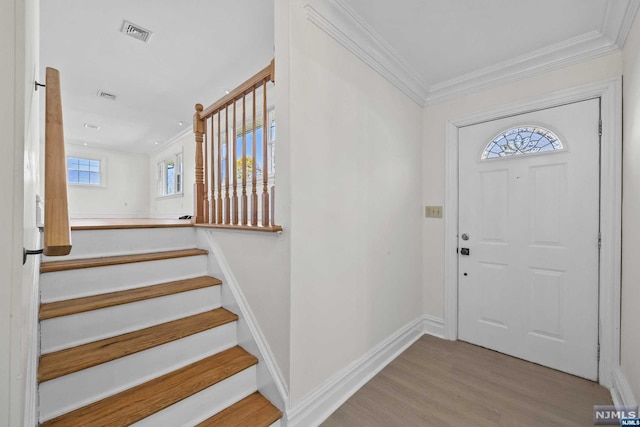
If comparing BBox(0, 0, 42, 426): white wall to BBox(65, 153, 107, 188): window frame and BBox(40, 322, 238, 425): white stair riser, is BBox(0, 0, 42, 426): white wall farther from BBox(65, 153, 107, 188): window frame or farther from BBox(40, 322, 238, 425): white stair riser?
BBox(65, 153, 107, 188): window frame

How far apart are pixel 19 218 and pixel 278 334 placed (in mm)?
1229

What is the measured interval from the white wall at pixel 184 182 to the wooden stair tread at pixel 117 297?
9.42 ft

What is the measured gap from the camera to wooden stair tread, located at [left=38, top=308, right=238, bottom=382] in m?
1.18

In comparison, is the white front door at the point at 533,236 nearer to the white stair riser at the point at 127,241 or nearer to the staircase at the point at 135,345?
the staircase at the point at 135,345

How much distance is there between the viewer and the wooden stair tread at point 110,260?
5.00 ft

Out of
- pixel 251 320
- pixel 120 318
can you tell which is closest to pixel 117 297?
pixel 120 318

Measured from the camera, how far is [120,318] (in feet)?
4.94

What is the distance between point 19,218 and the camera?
535 millimetres

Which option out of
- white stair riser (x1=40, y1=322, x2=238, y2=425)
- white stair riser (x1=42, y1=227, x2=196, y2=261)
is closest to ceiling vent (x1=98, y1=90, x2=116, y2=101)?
white stair riser (x1=42, y1=227, x2=196, y2=261)

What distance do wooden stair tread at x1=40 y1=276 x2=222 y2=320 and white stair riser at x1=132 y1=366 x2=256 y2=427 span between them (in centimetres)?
63

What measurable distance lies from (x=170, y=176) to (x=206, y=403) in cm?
610

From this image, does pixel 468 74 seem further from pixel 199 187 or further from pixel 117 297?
pixel 117 297

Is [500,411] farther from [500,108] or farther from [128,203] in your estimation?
[128,203]

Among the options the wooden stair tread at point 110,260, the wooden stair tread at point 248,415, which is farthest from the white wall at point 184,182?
the wooden stair tread at point 248,415
